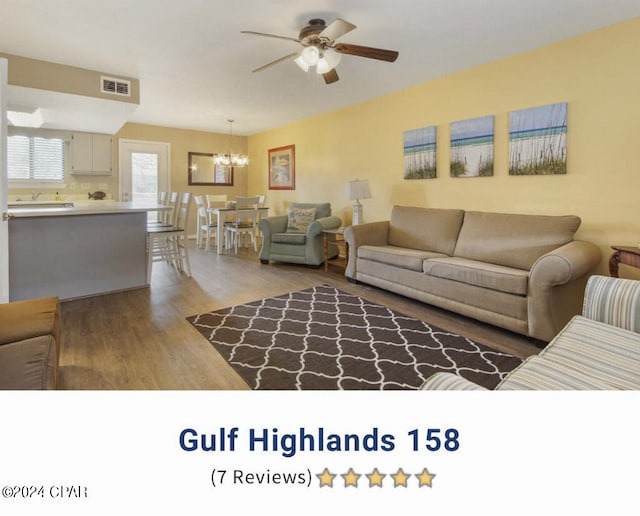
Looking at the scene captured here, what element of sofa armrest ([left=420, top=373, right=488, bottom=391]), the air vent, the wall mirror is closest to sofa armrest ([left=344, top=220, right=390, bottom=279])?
the air vent

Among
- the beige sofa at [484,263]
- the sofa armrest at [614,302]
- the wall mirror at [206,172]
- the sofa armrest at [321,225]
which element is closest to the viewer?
the sofa armrest at [614,302]

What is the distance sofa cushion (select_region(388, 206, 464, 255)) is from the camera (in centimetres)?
378

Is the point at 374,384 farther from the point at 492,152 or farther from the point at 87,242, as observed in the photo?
the point at 87,242

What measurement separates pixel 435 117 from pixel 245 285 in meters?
2.92

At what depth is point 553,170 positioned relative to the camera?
3.21 meters

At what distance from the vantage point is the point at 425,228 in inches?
157

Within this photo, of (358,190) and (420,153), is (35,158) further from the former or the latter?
(420,153)

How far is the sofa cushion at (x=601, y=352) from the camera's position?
4.31 ft

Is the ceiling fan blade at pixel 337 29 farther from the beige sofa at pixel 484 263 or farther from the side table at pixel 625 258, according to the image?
the side table at pixel 625 258

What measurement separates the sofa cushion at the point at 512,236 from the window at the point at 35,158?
6.30 meters

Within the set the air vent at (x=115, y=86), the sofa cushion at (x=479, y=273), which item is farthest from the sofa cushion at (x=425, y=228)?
the air vent at (x=115, y=86)

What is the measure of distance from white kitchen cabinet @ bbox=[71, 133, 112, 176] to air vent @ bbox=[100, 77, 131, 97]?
254 centimetres

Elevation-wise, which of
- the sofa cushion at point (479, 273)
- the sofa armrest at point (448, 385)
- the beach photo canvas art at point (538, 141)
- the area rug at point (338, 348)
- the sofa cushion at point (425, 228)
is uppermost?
the beach photo canvas art at point (538, 141)

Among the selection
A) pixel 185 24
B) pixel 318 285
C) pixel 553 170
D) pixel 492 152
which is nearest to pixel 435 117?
pixel 492 152
